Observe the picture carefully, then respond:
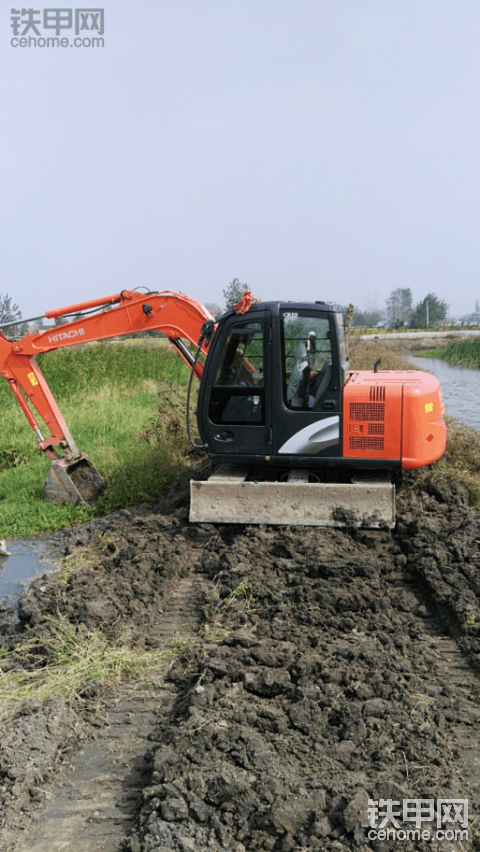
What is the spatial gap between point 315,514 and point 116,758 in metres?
3.96

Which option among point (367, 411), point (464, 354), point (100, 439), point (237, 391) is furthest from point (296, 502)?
point (464, 354)

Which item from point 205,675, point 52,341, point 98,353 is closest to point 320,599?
point 205,675

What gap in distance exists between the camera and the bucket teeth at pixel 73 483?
372 inches

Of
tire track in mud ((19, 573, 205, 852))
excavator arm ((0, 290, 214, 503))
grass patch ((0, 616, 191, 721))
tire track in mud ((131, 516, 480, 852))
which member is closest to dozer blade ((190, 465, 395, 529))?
tire track in mud ((131, 516, 480, 852))

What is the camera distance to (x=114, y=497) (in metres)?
9.51

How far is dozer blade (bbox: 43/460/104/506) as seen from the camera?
9453mm

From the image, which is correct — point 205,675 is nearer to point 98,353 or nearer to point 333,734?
point 333,734

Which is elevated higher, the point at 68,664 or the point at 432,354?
the point at 68,664

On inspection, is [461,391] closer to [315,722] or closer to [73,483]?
[73,483]

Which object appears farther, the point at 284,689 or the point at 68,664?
the point at 68,664

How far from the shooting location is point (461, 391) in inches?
882

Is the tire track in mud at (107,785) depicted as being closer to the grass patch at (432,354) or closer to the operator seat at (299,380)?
the operator seat at (299,380)

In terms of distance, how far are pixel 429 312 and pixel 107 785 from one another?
7794 cm

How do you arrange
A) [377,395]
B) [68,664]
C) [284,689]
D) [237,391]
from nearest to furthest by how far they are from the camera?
[284,689] < [68,664] < [377,395] < [237,391]
